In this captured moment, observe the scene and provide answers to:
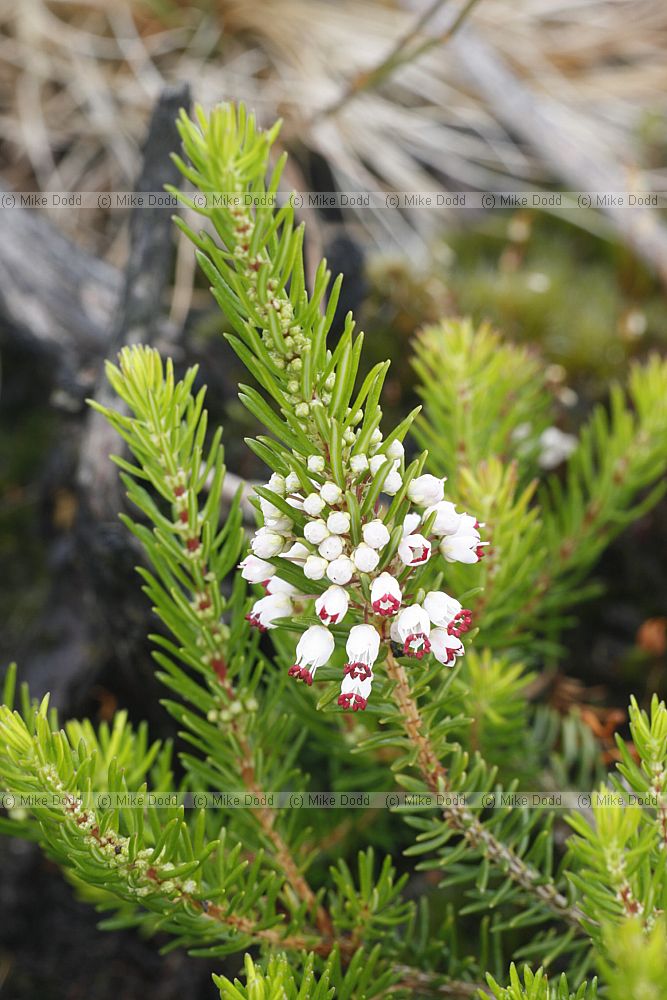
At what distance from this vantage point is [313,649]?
983 millimetres

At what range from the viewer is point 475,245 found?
3.30 meters

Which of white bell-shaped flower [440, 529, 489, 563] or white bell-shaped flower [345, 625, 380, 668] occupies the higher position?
white bell-shaped flower [440, 529, 489, 563]

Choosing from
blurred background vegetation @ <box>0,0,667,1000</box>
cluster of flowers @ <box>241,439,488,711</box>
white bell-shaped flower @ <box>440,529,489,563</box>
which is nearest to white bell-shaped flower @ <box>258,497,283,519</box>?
cluster of flowers @ <box>241,439,488,711</box>

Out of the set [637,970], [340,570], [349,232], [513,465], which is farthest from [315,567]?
[349,232]

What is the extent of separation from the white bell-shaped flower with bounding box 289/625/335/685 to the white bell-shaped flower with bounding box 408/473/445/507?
0.19m

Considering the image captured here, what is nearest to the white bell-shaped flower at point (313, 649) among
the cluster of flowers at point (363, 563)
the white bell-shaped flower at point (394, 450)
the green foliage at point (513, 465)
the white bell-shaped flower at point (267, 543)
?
the cluster of flowers at point (363, 563)

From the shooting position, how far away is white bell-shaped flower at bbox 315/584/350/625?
924mm

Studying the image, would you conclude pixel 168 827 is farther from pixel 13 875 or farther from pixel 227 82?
pixel 227 82

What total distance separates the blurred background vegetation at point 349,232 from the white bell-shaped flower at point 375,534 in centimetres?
92

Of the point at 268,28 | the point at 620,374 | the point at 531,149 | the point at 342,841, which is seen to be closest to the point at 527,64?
the point at 531,149

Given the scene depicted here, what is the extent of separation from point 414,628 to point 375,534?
Result: 12cm

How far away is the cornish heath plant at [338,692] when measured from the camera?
912mm

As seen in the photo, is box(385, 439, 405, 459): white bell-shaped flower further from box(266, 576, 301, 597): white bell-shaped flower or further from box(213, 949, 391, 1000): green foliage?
box(213, 949, 391, 1000): green foliage

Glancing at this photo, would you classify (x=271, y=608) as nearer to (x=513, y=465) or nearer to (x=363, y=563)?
(x=363, y=563)
